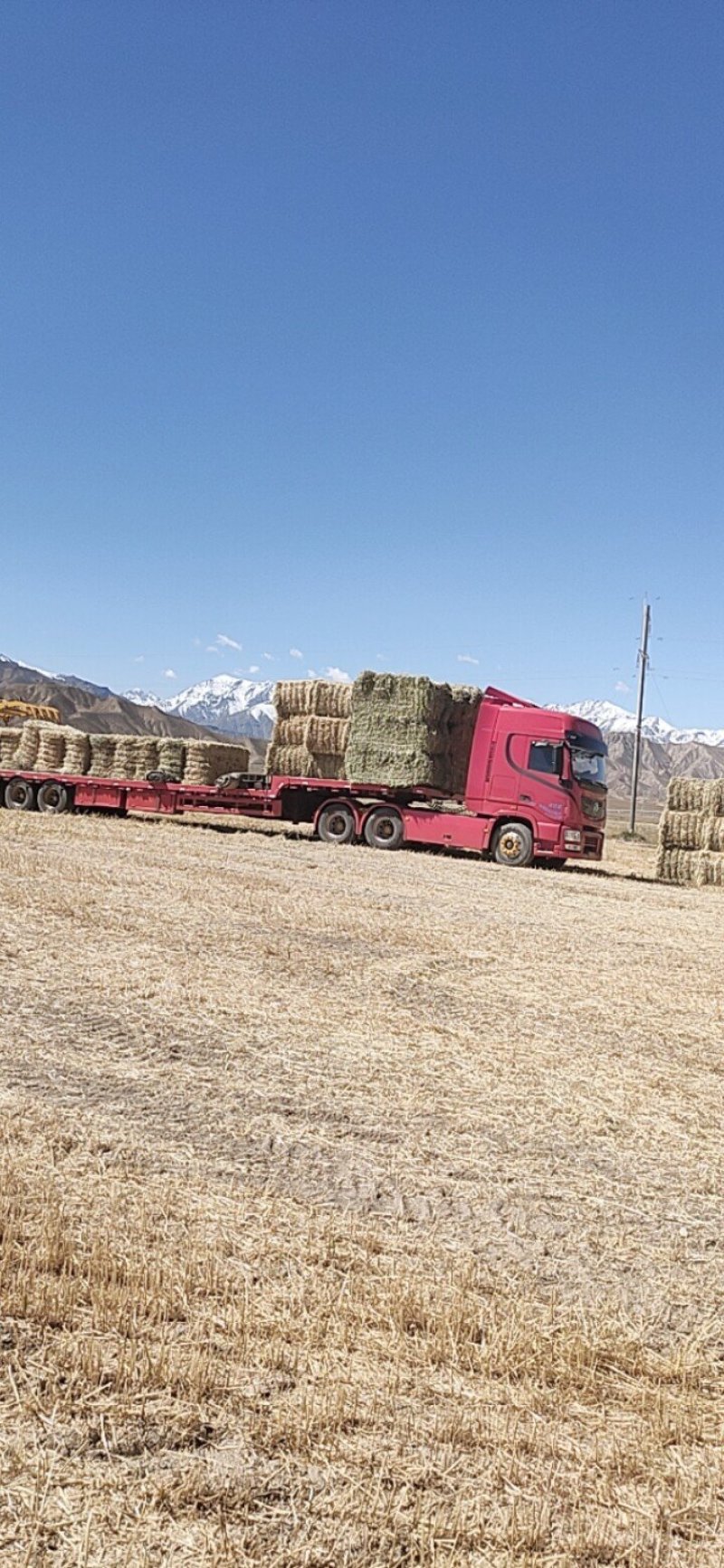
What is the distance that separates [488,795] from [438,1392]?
65.8 feet

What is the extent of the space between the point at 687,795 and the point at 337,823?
323 inches

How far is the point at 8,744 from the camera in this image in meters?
33.7

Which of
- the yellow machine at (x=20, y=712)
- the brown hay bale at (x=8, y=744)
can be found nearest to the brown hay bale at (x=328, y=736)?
the brown hay bale at (x=8, y=744)

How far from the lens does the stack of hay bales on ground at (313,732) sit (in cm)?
2584

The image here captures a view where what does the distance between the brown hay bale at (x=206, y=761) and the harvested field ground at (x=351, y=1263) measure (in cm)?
2045

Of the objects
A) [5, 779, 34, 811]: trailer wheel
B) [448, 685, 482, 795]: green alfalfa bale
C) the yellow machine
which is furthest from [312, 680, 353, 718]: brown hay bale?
the yellow machine

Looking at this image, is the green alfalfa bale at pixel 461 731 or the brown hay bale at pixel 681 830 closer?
the green alfalfa bale at pixel 461 731

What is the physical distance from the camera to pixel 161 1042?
7.48 m

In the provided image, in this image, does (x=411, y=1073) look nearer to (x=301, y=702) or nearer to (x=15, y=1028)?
(x=15, y=1028)

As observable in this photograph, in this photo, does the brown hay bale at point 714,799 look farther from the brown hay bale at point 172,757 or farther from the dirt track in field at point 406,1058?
the brown hay bale at point 172,757

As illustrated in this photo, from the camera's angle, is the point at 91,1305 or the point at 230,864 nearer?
the point at 91,1305

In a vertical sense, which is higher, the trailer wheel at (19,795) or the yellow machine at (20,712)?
the yellow machine at (20,712)

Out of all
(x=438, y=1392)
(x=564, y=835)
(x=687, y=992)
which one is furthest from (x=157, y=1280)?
(x=564, y=835)

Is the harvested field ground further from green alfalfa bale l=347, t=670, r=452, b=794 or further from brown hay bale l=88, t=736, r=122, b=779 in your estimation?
brown hay bale l=88, t=736, r=122, b=779
